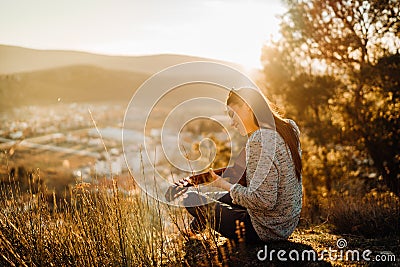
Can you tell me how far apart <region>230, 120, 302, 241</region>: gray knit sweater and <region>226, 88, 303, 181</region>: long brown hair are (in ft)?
0.18

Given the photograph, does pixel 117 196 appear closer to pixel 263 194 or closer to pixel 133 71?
pixel 263 194

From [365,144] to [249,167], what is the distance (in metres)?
6.12

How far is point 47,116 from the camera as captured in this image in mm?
26906

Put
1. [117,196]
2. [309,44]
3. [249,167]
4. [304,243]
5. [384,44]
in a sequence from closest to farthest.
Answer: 1. [117,196]
2. [249,167]
3. [304,243]
4. [384,44]
5. [309,44]

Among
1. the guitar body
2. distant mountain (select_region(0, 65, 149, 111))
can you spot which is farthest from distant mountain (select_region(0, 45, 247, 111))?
the guitar body

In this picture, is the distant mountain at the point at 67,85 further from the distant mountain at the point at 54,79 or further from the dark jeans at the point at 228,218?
the dark jeans at the point at 228,218

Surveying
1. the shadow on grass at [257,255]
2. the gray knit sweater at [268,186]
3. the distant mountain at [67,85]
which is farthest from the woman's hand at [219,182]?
the distant mountain at [67,85]

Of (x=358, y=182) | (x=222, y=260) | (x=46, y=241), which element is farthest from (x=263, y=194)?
(x=358, y=182)

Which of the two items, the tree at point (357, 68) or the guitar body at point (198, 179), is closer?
the guitar body at point (198, 179)

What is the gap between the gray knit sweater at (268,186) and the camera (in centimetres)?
248

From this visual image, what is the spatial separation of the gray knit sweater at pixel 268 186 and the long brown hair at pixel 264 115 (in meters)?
0.06

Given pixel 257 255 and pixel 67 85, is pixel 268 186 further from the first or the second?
pixel 67 85

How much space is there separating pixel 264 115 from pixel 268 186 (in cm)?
49

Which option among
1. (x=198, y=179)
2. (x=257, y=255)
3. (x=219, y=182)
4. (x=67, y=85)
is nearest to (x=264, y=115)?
(x=219, y=182)
